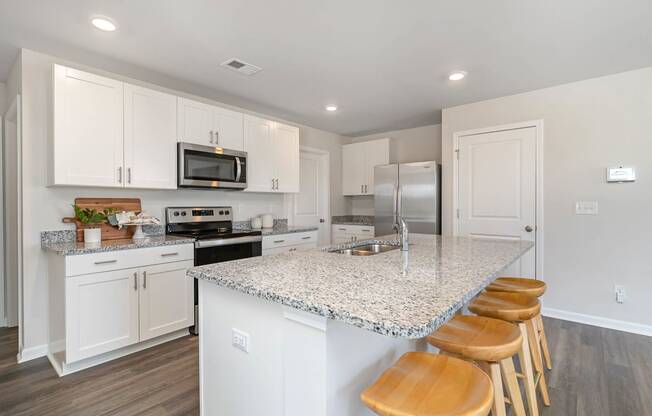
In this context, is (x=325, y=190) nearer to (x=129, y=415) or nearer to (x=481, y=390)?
(x=129, y=415)

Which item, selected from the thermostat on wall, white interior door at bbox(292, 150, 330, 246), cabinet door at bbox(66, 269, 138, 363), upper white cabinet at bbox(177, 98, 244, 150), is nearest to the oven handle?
cabinet door at bbox(66, 269, 138, 363)

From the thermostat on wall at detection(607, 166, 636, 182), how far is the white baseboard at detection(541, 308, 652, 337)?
1.28 meters

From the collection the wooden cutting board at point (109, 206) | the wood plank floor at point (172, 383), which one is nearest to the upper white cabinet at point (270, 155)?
the wooden cutting board at point (109, 206)

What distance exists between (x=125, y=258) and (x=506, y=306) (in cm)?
253

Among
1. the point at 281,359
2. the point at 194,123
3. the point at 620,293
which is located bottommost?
the point at 620,293

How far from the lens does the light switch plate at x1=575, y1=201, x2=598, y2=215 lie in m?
3.05

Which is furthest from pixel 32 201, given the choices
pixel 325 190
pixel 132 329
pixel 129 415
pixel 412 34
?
pixel 325 190

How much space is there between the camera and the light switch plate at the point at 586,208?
3052 millimetres

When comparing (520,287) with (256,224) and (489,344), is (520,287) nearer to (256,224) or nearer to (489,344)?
(489,344)

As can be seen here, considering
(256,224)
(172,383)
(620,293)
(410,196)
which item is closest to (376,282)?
(172,383)

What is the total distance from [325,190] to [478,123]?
7.82 ft

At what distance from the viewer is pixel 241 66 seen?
274 cm

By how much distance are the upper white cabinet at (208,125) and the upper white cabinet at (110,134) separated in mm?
→ 101

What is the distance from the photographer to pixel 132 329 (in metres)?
2.46
